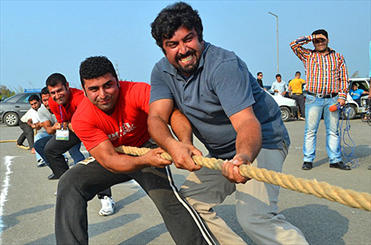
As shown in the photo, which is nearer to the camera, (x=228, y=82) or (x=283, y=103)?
(x=228, y=82)

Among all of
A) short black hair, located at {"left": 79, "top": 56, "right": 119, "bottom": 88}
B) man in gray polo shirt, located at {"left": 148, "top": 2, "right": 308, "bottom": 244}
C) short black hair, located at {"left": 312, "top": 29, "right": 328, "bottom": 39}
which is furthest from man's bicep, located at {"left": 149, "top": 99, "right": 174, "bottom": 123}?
short black hair, located at {"left": 312, "top": 29, "right": 328, "bottom": 39}

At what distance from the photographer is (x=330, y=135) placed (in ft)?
19.1

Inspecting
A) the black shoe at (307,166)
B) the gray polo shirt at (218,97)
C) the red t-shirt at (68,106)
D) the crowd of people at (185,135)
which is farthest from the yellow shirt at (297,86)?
the gray polo shirt at (218,97)

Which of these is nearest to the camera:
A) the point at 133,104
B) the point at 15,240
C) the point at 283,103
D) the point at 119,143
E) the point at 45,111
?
the point at 133,104

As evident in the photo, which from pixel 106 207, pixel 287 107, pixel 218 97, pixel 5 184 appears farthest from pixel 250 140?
pixel 287 107

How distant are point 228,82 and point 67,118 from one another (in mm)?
3223

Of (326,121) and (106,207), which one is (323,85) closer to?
(326,121)

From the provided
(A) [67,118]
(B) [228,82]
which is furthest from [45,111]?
(B) [228,82]

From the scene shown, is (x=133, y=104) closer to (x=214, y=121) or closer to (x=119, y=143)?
(x=119, y=143)

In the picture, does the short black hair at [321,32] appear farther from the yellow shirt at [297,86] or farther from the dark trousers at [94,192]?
the yellow shirt at [297,86]

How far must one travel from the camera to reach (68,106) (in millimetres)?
4867

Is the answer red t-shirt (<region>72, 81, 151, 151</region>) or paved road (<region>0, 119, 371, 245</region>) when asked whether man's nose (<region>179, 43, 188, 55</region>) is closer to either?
red t-shirt (<region>72, 81, 151, 151</region>)

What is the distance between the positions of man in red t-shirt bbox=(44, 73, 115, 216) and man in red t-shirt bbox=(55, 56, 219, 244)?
4.73 feet

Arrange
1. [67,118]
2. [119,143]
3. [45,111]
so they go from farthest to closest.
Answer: [45,111], [67,118], [119,143]
